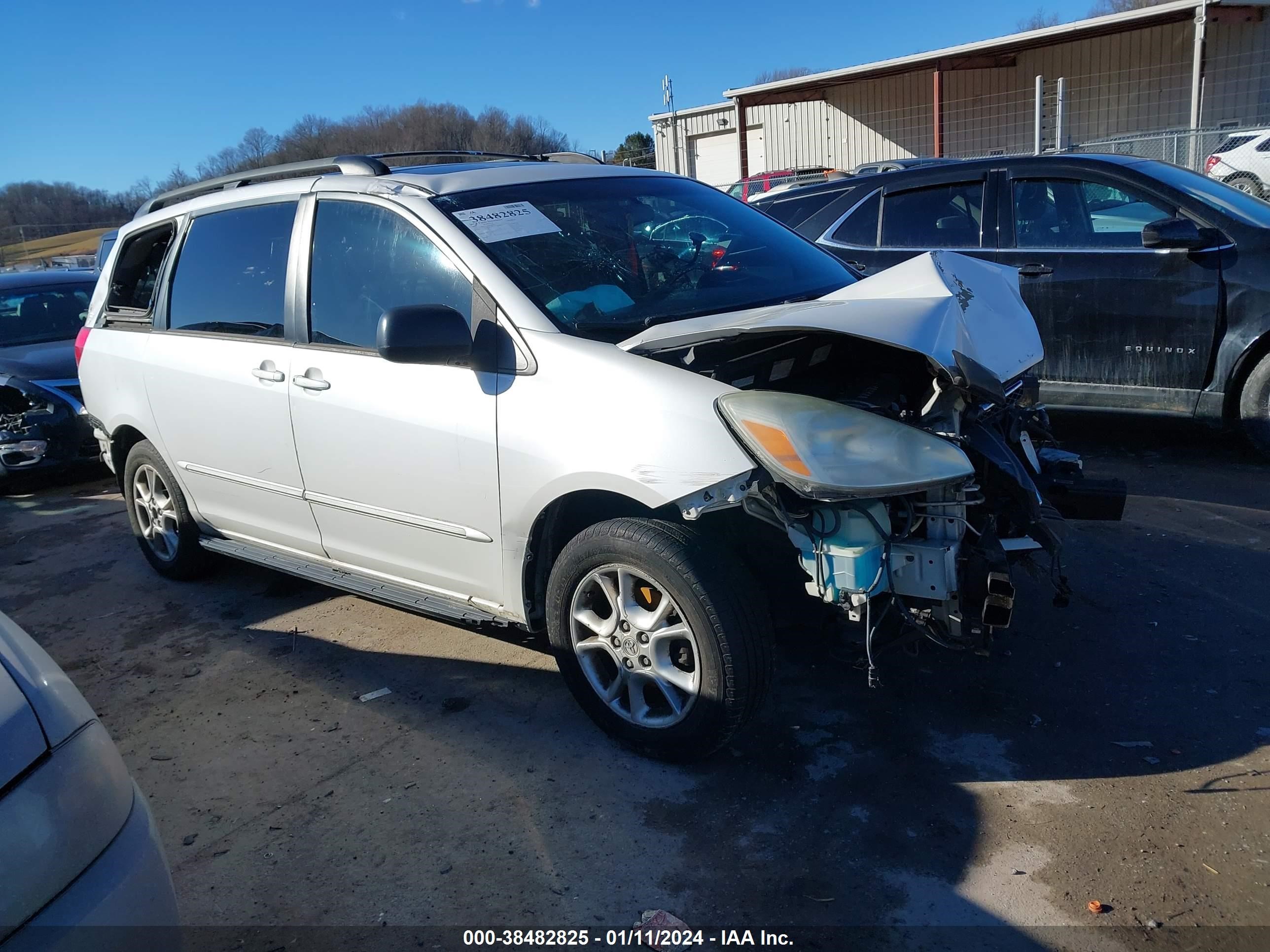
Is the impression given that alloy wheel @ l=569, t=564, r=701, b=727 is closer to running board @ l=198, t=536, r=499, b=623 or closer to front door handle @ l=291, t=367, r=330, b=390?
running board @ l=198, t=536, r=499, b=623

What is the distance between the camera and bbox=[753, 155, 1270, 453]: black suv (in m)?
5.38

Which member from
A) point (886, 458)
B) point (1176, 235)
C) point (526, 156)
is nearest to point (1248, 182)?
point (1176, 235)

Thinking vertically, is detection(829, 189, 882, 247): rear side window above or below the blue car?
above

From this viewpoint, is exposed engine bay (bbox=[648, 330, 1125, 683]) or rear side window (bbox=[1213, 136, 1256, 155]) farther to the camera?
rear side window (bbox=[1213, 136, 1256, 155])

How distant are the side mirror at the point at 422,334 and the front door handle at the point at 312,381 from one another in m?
0.65

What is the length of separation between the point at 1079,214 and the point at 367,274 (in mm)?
4443

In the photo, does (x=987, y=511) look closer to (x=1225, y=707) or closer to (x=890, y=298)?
(x=890, y=298)

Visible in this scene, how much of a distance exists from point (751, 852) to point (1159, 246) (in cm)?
452

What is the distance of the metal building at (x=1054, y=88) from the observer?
76.8 ft

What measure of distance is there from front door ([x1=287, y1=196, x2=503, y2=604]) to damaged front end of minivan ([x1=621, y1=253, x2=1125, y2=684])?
0.71m

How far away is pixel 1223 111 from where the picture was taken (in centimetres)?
2462

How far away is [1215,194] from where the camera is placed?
577 cm

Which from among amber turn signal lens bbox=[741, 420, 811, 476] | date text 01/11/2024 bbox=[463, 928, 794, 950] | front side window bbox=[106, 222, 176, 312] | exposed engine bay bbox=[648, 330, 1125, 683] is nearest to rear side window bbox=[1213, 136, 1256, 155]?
exposed engine bay bbox=[648, 330, 1125, 683]

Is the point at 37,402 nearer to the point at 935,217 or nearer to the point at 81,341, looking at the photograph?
the point at 81,341
